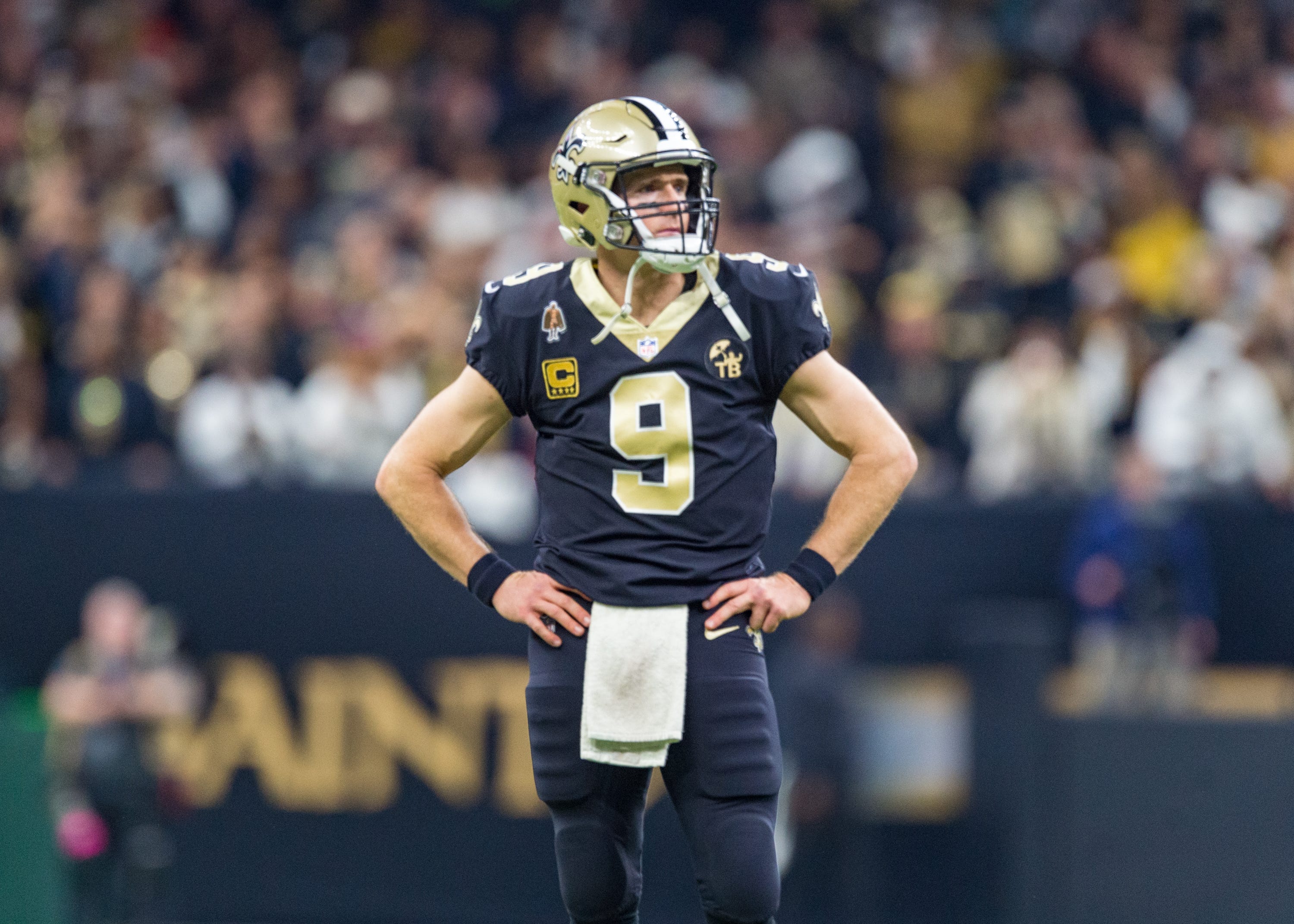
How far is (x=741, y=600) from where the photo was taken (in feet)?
14.6

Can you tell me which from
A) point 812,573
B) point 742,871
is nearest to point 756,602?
point 812,573

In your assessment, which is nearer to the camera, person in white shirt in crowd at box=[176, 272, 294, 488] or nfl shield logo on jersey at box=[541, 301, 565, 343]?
nfl shield logo on jersey at box=[541, 301, 565, 343]

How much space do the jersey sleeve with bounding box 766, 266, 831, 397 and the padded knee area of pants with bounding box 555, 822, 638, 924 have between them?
3.79 feet

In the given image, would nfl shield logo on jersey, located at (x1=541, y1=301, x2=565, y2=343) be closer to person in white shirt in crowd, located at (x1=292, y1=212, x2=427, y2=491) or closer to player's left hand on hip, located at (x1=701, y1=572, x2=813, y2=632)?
player's left hand on hip, located at (x1=701, y1=572, x2=813, y2=632)

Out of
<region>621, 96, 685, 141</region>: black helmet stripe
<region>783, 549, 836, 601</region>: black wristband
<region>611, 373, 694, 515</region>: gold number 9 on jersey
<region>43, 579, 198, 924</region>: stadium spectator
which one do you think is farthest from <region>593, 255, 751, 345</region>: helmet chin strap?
<region>43, 579, 198, 924</region>: stadium spectator

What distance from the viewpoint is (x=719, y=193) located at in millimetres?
12188

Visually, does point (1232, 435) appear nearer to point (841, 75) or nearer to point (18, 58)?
point (841, 75)

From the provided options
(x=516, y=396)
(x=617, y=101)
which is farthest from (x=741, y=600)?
(x=617, y=101)

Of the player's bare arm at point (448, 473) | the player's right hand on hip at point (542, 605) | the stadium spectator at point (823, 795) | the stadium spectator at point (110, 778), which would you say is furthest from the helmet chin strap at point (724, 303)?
the stadium spectator at point (110, 778)

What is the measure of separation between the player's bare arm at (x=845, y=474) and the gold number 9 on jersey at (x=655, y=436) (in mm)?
252

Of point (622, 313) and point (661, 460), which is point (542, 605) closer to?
point (661, 460)

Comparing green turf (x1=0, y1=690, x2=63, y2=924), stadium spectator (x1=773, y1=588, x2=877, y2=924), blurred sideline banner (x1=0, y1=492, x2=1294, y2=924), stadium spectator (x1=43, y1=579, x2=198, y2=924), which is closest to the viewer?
green turf (x1=0, y1=690, x2=63, y2=924)

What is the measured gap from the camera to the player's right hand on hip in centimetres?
449

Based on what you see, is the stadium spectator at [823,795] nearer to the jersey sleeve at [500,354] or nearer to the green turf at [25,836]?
the green turf at [25,836]
